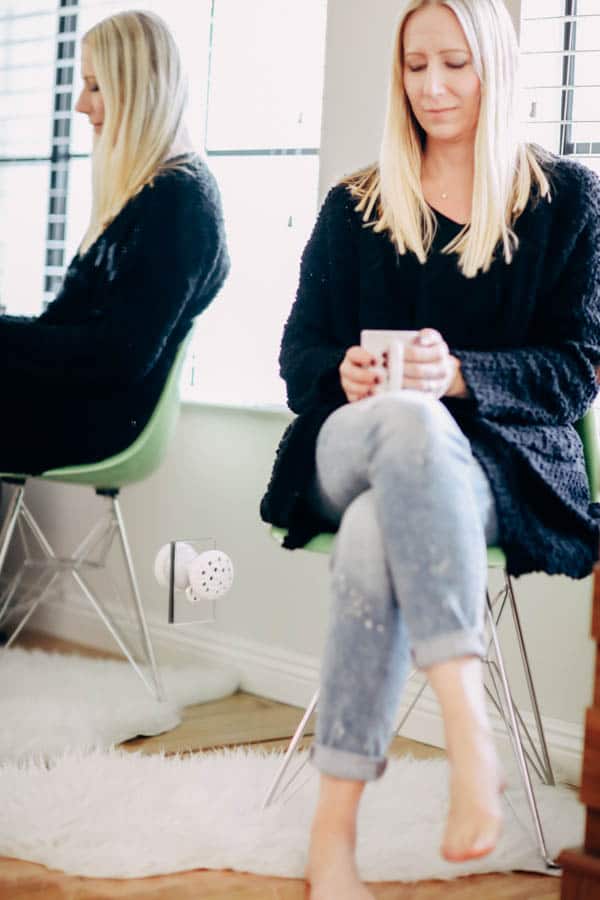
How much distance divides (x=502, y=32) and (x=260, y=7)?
4.00 feet

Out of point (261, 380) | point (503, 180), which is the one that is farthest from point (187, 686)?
point (503, 180)

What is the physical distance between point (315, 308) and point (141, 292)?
1.89ft

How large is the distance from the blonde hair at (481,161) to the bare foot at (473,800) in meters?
0.80

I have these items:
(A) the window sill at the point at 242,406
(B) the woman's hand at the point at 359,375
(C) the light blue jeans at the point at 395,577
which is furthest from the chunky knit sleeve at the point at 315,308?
(A) the window sill at the point at 242,406

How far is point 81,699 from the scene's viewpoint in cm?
250

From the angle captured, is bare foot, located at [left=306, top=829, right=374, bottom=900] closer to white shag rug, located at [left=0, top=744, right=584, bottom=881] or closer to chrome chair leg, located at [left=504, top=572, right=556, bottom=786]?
white shag rug, located at [left=0, top=744, right=584, bottom=881]

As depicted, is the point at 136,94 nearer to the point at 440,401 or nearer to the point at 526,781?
the point at 440,401

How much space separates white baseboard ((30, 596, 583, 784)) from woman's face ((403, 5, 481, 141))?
3.59ft

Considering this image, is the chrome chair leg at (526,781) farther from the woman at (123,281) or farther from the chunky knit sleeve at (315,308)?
the woman at (123,281)

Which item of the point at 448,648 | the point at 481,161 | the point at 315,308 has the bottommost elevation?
the point at 448,648

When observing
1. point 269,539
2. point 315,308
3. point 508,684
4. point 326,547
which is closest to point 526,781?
point 508,684

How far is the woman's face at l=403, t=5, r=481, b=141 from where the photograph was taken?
1813mm

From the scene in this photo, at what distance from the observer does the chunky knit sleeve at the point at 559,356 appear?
5.53ft

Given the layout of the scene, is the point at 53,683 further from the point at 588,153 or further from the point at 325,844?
the point at 588,153
